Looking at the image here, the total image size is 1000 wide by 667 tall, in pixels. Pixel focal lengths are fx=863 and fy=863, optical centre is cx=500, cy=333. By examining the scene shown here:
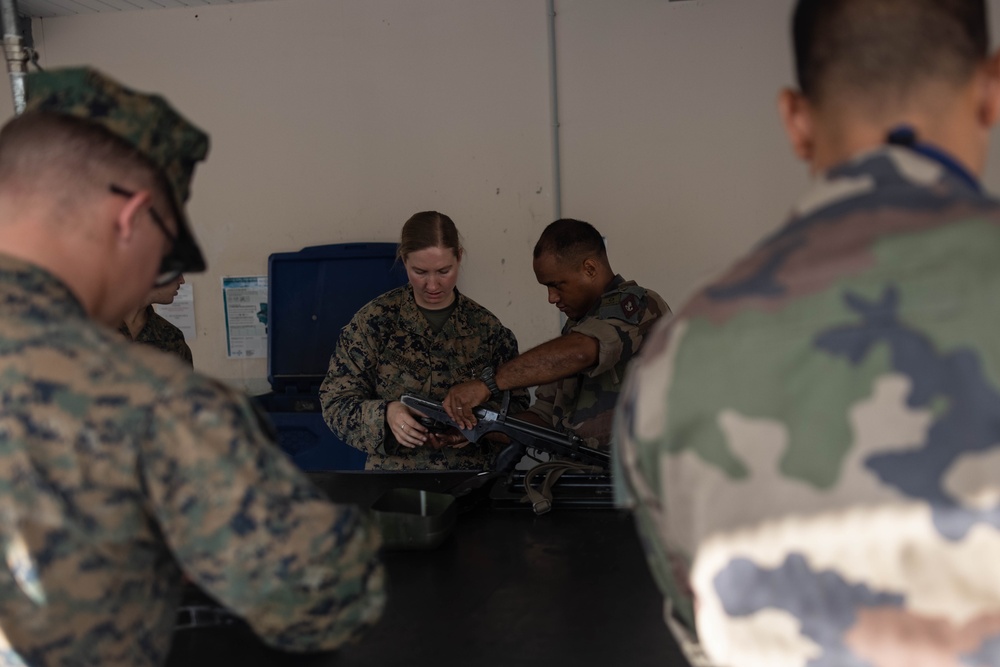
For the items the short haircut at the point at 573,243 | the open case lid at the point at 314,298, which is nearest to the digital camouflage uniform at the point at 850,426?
the short haircut at the point at 573,243

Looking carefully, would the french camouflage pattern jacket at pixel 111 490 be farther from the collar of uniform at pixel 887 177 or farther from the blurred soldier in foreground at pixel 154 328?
the blurred soldier in foreground at pixel 154 328

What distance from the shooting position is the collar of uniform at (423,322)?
9.21 feet

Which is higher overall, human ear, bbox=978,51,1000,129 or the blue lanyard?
human ear, bbox=978,51,1000,129

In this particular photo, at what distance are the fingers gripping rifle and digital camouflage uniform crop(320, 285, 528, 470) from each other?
0.39 m

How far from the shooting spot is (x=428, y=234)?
106 inches

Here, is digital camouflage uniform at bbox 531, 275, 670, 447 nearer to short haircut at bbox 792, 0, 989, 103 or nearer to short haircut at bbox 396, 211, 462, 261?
short haircut at bbox 396, 211, 462, 261

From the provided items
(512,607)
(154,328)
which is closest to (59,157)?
(512,607)

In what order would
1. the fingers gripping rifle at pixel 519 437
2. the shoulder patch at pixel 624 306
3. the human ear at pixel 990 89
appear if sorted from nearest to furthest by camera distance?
the human ear at pixel 990 89 → the fingers gripping rifle at pixel 519 437 → the shoulder patch at pixel 624 306

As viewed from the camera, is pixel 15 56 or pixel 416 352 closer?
pixel 15 56

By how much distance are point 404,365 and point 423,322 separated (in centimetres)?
15

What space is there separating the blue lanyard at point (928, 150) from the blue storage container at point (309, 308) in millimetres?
2835

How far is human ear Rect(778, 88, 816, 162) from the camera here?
35.0 inches

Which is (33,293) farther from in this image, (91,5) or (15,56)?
(91,5)

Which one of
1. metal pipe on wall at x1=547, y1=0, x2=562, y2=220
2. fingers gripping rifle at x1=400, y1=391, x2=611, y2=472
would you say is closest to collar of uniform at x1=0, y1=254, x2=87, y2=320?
fingers gripping rifle at x1=400, y1=391, x2=611, y2=472
